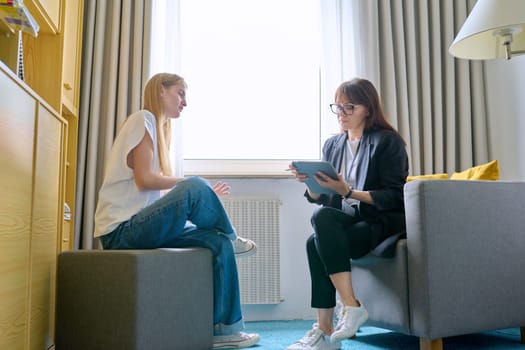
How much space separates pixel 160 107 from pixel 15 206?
2.86 feet

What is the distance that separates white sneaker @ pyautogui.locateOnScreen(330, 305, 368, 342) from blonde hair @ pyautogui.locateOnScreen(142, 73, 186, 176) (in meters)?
0.85

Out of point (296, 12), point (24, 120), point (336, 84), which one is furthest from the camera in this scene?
point (296, 12)

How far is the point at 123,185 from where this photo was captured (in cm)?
194

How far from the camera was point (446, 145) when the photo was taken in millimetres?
3039

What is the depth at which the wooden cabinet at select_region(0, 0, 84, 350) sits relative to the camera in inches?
52.1

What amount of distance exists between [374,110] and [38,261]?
1.39m

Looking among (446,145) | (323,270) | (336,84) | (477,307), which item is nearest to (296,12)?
(336,84)

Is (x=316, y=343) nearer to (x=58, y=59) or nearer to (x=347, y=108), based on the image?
(x=347, y=108)

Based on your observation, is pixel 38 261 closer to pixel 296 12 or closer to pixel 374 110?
pixel 374 110

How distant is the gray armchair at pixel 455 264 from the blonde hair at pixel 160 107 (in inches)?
35.6

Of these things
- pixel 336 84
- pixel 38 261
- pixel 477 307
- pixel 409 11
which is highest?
pixel 409 11

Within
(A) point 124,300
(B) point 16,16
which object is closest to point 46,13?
(B) point 16,16

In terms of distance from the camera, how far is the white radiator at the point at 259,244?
281cm

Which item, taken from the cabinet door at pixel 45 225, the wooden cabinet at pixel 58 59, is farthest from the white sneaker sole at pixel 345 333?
the wooden cabinet at pixel 58 59
